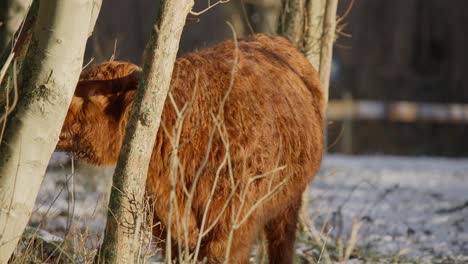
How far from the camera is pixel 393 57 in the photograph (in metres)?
20.3

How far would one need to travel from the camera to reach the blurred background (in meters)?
18.6

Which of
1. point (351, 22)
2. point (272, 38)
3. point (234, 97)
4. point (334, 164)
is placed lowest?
point (334, 164)

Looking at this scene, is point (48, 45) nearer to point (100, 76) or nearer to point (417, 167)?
point (100, 76)

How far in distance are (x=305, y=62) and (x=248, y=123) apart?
1.54m

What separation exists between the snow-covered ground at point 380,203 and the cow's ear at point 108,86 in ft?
1.83

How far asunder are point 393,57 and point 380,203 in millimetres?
11110

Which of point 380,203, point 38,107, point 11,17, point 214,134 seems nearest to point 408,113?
point 380,203

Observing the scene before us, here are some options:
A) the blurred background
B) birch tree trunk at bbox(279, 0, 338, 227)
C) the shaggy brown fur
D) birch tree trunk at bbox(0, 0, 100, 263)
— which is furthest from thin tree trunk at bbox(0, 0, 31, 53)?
the blurred background

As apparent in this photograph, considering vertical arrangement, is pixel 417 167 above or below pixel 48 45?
below

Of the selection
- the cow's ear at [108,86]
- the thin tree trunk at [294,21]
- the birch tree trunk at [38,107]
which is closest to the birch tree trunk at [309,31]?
the thin tree trunk at [294,21]

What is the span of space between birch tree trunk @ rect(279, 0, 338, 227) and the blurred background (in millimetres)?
10919

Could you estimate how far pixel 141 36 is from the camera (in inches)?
800

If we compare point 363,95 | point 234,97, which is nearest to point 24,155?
point 234,97

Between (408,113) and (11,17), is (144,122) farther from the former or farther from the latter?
(408,113)
